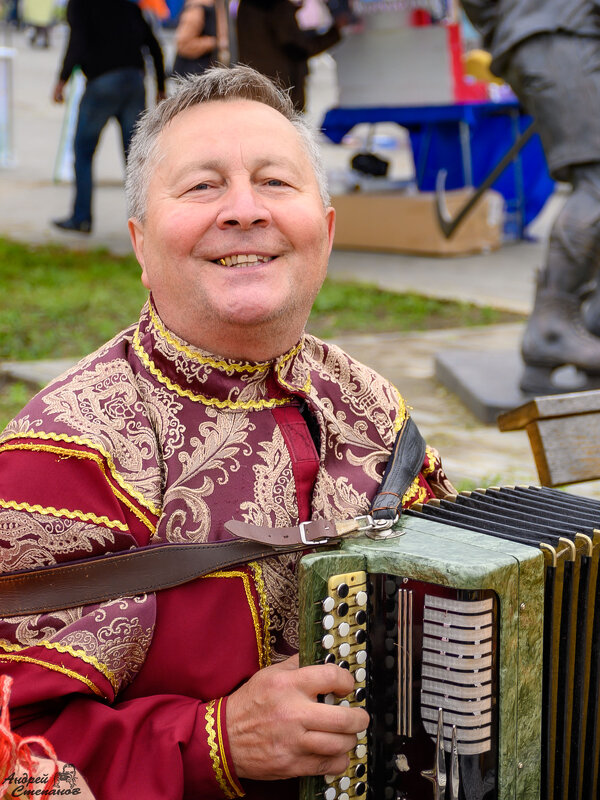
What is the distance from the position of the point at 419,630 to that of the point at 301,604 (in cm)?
20

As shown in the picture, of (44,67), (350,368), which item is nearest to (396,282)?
(350,368)

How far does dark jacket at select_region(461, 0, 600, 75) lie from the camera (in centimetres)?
435

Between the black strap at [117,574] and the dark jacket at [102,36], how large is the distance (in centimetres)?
768

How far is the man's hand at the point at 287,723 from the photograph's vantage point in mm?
1666

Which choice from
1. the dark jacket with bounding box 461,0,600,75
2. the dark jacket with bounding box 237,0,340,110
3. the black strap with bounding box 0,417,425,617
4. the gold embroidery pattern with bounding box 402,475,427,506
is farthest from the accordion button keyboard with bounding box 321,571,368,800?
the dark jacket with bounding box 237,0,340,110

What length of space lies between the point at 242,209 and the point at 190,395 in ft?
1.01

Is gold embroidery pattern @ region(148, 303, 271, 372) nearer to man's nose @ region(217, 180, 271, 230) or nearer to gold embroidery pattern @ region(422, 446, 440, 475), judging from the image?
man's nose @ region(217, 180, 271, 230)

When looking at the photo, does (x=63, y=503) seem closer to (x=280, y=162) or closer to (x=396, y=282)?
(x=280, y=162)

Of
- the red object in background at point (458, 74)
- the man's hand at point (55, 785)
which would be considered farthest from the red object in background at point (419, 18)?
the man's hand at point (55, 785)

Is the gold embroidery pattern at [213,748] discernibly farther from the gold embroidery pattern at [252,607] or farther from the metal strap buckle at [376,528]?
the metal strap buckle at [376,528]

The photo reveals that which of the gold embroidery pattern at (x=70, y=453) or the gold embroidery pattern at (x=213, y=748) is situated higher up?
the gold embroidery pattern at (x=70, y=453)

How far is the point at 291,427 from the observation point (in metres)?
1.92

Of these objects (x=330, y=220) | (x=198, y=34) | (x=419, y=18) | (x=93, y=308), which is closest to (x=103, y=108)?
(x=198, y=34)
